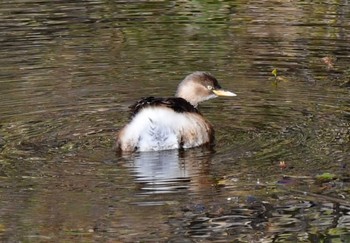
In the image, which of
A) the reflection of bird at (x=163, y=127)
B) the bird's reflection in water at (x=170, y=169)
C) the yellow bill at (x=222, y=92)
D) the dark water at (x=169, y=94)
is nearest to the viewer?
the dark water at (x=169, y=94)

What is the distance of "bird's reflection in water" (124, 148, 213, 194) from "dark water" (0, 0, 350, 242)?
2 centimetres

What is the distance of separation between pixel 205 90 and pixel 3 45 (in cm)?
373

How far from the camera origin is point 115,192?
8203 mm

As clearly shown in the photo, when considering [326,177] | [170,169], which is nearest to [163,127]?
[170,169]

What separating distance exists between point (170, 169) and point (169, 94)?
2.48m

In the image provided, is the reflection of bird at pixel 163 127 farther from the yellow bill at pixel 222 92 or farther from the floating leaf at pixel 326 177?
the floating leaf at pixel 326 177

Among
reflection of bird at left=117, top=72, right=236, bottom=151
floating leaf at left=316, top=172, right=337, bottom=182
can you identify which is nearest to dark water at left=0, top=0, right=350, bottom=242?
floating leaf at left=316, top=172, right=337, bottom=182

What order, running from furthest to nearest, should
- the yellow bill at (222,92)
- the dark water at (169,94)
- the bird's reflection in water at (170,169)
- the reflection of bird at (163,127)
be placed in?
the yellow bill at (222,92)
the reflection of bird at (163,127)
the bird's reflection in water at (170,169)
the dark water at (169,94)

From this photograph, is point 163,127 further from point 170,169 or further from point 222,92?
point 222,92

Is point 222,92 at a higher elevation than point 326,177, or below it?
higher

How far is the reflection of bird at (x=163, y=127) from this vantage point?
9273 millimetres

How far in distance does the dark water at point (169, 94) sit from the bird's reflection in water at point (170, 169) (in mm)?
23

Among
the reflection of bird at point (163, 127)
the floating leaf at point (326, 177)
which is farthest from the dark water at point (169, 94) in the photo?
the reflection of bird at point (163, 127)

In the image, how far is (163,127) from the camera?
30.6 feet
